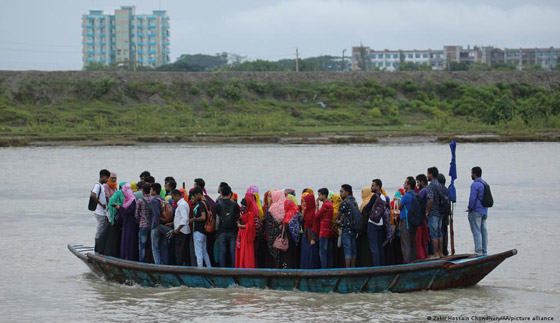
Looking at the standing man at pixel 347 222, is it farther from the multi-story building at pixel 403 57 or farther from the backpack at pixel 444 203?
the multi-story building at pixel 403 57

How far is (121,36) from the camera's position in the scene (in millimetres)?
171500

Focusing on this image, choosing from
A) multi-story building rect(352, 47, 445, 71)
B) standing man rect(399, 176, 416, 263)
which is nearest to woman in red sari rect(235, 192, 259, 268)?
standing man rect(399, 176, 416, 263)

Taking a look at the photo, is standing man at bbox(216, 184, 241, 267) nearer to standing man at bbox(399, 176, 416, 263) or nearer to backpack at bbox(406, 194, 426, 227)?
standing man at bbox(399, 176, 416, 263)

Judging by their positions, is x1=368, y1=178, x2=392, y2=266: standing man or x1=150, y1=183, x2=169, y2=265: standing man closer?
x1=368, y1=178, x2=392, y2=266: standing man

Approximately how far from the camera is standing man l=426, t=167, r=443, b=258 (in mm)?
12852

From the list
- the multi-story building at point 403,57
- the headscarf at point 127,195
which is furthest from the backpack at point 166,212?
the multi-story building at point 403,57

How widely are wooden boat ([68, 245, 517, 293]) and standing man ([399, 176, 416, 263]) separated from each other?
10.7 inches

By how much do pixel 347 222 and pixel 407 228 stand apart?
3.23 ft

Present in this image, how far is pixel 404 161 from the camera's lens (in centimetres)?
3894

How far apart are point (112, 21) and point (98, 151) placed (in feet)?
435

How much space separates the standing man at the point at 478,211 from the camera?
13.5 metres

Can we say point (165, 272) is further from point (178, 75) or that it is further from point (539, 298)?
point (178, 75)

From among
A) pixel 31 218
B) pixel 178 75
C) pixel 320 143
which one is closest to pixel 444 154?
pixel 320 143

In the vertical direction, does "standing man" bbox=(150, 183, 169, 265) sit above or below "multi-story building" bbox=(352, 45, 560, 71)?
below
